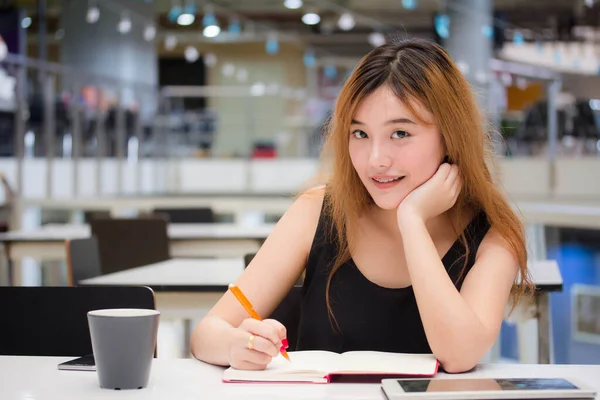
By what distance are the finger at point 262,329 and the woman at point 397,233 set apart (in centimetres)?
6

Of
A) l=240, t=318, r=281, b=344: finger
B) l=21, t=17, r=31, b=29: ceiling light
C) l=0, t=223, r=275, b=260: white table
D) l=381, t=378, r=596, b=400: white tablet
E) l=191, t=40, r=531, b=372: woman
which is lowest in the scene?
l=0, t=223, r=275, b=260: white table

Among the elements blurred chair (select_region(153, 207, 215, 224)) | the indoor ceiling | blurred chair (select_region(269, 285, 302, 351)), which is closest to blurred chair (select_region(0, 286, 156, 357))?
blurred chair (select_region(269, 285, 302, 351))

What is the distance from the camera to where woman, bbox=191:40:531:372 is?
4.48 ft

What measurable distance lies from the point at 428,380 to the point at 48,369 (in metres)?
0.52

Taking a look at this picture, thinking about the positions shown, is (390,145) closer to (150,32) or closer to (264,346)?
(264,346)

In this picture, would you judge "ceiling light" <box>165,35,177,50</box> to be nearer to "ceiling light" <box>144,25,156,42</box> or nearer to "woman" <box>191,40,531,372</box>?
"ceiling light" <box>144,25,156,42</box>

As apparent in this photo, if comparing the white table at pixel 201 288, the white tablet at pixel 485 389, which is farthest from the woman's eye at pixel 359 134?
the white table at pixel 201 288

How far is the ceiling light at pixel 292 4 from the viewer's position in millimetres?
13195

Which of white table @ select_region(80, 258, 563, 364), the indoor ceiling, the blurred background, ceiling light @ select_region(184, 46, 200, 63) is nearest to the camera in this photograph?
white table @ select_region(80, 258, 563, 364)

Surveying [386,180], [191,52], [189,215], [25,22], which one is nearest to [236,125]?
[25,22]

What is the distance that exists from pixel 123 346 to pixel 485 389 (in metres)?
0.43

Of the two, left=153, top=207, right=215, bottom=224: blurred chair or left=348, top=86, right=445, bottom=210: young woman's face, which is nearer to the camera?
left=348, top=86, right=445, bottom=210: young woman's face

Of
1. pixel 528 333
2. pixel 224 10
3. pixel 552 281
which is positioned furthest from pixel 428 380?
pixel 224 10

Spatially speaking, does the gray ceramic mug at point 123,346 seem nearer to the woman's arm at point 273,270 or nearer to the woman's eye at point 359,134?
the woman's arm at point 273,270
